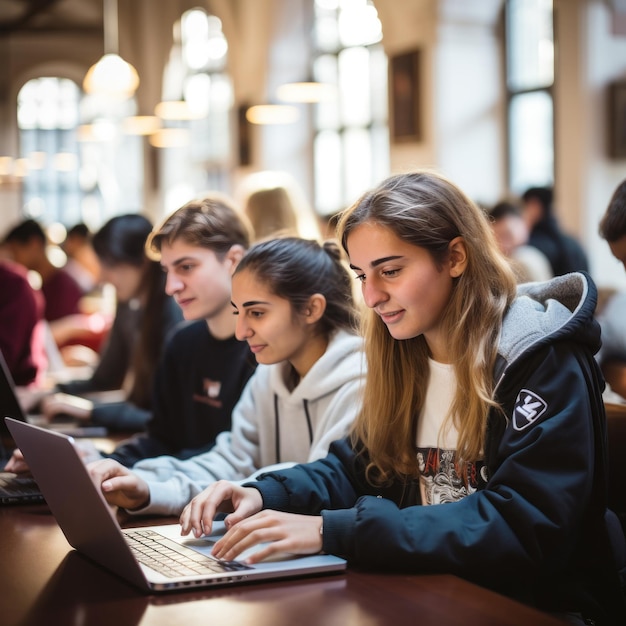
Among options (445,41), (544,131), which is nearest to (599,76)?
(544,131)

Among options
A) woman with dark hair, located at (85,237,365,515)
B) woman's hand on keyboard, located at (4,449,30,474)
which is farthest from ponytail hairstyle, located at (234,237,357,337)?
woman's hand on keyboard, located at (4,449,30,474)

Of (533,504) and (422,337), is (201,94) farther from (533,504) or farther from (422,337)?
(533,504)

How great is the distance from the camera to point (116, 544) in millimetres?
1572

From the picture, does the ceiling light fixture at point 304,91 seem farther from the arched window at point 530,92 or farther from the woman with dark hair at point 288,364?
the woman with dark hair at point 288,364

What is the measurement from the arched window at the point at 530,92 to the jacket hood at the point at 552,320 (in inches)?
280

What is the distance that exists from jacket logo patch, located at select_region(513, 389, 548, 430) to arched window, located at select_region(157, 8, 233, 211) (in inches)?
569

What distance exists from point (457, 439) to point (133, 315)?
3152mm

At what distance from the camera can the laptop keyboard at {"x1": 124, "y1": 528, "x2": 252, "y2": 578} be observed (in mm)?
1627

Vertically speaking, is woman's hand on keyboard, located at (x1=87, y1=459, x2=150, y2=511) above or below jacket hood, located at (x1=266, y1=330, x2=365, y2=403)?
below

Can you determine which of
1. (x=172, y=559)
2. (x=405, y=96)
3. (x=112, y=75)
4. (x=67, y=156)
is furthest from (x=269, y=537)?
(x=67, y=156)

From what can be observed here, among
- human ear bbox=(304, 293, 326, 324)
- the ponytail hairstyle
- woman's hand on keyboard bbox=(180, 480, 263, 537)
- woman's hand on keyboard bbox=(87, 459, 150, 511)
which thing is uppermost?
the ponytail hairstyle

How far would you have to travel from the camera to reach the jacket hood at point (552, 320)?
180cm

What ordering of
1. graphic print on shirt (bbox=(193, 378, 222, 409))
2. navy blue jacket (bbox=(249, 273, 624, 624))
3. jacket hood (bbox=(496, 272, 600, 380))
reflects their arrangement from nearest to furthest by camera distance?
navy blue jacket (bbox=(249, 273, 624, 624))
jacket hood (bbox=(496, 272, 600, 380))
graphic print on shirt (bbox=(193, 378, 222, 409))

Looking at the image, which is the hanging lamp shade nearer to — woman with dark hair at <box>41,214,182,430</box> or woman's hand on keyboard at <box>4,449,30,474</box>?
woman with dark hair at <box>41,214,182,430</box>
